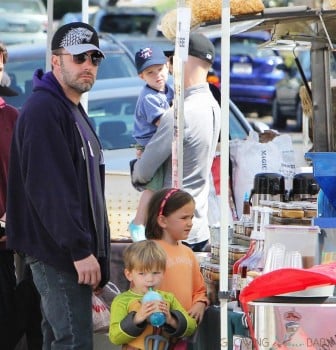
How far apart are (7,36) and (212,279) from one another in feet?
46.4

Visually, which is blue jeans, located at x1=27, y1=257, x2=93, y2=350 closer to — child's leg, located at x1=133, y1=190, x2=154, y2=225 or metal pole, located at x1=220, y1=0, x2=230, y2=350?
metal pole, located at x1=220, y1=0, x2=230, y2=350

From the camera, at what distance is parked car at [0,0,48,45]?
62.2ft

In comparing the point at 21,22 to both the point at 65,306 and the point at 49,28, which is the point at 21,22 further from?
the point at 65,306

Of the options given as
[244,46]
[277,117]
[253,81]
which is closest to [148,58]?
[277,117]

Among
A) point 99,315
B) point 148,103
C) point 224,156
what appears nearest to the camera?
point 224,156

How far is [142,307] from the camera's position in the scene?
16.9 ft

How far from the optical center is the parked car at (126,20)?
79.2ft

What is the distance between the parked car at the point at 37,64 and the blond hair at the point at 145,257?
592 centimetres

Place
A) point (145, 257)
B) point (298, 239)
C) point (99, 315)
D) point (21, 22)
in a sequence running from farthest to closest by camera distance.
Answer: point (21, 22)
point (99, 315)
point (145, 257)
point (298, 239)

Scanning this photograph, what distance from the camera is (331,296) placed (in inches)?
183

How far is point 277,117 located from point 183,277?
15.8 meters

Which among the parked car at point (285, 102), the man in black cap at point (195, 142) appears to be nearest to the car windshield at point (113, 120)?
the man in black cap at point (195, 142)

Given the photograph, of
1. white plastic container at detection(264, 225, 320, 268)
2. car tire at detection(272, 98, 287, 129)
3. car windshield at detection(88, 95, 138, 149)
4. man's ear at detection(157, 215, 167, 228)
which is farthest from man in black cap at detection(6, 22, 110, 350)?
car tire at detection(272, 98, 287, 129)

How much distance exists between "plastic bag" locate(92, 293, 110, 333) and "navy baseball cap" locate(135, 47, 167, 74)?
1997 mm
